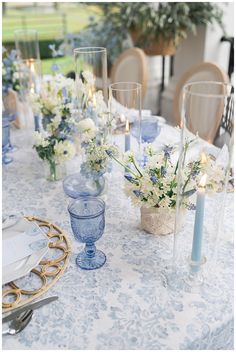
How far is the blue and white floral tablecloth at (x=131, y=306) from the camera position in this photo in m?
0.66

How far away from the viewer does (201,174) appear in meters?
0.73

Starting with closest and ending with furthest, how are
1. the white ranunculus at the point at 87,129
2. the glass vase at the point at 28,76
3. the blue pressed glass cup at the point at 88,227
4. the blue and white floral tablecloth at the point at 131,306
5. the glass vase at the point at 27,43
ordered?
1. the blue and white floral tablecloth at the point at 131,306
2. the blue pressed glass cup at the point at 88,227
3. the white ranunculus at the point at 87,129
4. the glass vase at the point at 28,76
5. the glass vase at the point at 27,43

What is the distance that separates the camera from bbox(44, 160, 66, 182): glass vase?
3.93ft

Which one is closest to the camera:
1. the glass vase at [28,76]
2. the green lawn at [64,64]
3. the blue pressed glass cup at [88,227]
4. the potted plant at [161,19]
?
the blue pressed glass cup at [88,227]

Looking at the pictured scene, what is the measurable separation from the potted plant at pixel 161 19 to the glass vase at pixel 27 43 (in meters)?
1.08

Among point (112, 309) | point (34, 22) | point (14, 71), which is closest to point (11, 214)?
point (112, 309)

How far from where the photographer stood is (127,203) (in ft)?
3.52

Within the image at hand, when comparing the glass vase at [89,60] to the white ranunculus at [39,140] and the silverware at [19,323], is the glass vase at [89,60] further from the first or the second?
the silverware at [19,323]

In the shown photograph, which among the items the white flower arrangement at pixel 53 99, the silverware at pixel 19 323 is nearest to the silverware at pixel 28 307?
the silverware at pixel 19 323

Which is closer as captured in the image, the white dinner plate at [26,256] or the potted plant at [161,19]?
the white dinner plate at [26,256]

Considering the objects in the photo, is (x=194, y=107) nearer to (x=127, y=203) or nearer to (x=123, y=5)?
(x=127, y=203)

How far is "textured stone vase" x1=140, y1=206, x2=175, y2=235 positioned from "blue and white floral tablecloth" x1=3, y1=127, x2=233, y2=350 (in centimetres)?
2

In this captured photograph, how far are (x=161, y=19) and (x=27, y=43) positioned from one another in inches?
45.5

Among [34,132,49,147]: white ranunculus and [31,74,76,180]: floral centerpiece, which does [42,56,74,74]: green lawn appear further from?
[34,132,49,147]: white ranunculus
